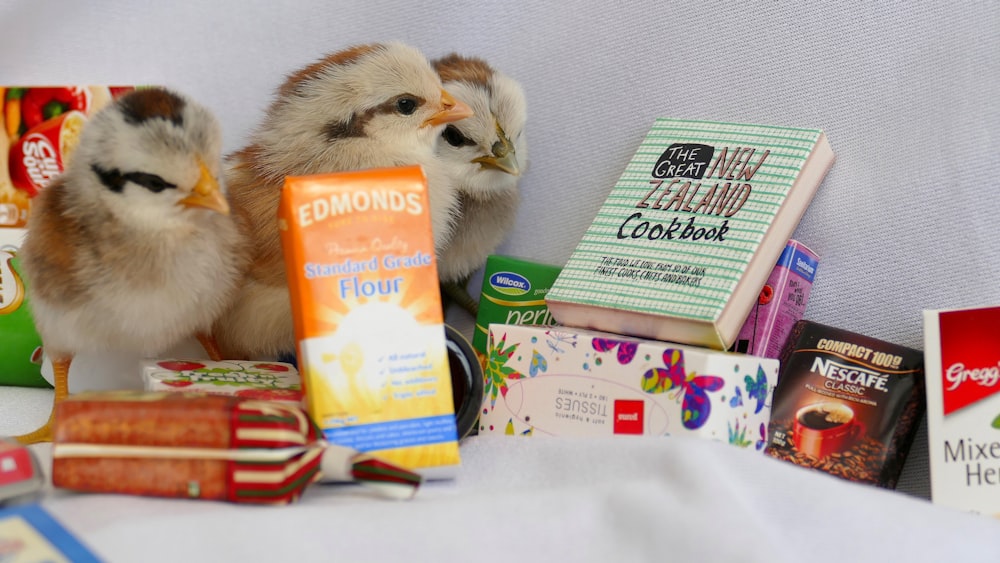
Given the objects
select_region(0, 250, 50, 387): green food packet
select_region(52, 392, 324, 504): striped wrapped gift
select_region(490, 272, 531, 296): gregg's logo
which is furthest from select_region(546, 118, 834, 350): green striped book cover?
select_region(0, 250, 50, 387): green food packet

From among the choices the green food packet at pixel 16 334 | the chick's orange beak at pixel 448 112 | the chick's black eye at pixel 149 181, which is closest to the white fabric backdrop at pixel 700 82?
the green food packet at pixel 16 334

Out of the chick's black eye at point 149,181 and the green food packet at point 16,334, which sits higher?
the chick's black eye at point 149,181

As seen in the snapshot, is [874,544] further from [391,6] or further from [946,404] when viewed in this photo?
[391,6]

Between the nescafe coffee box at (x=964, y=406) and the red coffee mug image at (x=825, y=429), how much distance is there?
3.5 inches

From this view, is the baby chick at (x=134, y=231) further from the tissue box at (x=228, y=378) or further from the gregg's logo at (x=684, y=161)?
the gregg's logo at (x=684, y=161)

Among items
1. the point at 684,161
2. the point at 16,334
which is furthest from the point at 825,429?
the point at 16,334

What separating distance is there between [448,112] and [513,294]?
0.93 feet

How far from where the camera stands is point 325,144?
129cm

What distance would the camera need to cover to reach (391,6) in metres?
1.57

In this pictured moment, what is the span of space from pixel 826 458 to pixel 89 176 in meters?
0.94

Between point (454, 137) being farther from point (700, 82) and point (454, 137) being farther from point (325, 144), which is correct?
point (700, 82)

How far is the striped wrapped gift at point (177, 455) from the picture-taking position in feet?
2.96

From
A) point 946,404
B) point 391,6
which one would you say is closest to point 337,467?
point 946,404

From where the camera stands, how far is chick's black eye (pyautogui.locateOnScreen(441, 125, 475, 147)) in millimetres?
1419
